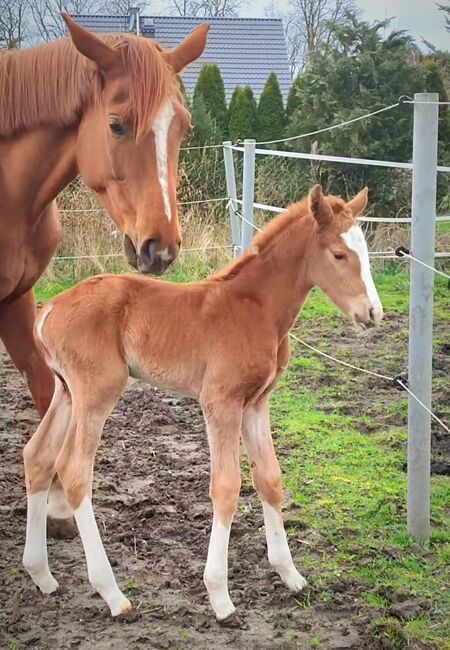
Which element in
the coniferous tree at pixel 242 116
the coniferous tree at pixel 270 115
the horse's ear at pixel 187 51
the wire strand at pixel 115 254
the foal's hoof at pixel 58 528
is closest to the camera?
the horse's ear at pixel 187 51

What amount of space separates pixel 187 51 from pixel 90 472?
5.57 feet

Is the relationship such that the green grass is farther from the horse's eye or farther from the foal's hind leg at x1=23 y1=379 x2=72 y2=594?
the horse's eye

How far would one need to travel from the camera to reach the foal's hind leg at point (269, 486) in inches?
115

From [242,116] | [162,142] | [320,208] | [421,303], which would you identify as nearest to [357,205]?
[320,208]

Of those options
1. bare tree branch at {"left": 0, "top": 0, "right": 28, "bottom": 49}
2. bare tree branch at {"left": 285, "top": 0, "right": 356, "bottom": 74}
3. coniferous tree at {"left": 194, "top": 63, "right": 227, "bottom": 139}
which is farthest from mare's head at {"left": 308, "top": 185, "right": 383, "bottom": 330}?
bare tree branch at {"left": 285, "top": 0, "right": 356, "bottom": 74}

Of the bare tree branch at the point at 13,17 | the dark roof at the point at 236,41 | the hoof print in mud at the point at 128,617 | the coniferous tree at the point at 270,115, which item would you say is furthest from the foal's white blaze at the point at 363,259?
the bare tree branch at the point at 13,17

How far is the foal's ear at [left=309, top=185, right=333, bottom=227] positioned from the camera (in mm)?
2736

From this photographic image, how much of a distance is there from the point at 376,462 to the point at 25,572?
193 cm

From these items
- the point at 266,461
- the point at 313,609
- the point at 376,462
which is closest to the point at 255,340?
the point at 266,461

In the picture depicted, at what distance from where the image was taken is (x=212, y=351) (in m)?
2.82

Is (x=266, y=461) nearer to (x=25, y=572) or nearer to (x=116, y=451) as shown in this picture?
(x=25, y=572)

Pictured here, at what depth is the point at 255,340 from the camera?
2.82 m

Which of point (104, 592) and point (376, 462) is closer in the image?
point (104, 592)

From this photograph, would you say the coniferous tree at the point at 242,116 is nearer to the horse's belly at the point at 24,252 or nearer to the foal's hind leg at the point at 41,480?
the horse's belly at the point at 24,252
